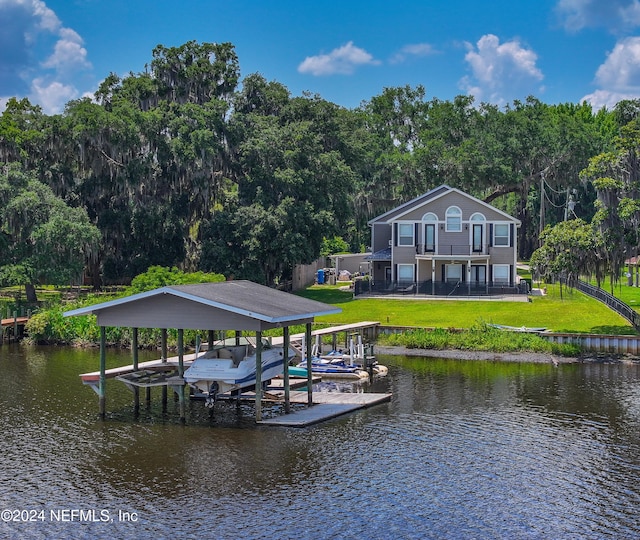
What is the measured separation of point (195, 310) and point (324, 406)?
5.76 m

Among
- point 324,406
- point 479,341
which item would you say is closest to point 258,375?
point 324,406

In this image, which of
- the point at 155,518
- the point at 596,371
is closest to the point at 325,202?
the point at 596,371

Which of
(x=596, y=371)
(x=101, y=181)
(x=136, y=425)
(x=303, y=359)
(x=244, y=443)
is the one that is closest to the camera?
(x=244, y=443)

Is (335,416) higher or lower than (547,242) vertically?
lower

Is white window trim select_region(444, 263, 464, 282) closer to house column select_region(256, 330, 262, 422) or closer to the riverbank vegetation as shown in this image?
the riverbank vegetation

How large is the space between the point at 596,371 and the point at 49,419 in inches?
900

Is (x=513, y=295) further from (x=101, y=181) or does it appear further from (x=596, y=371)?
(x=101, y=181)

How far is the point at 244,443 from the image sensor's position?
24719 millimetres

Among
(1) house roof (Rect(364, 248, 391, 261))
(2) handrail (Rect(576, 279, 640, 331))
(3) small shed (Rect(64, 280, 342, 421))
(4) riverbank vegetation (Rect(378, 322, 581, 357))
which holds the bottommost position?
(4) riverbank vegetation (Rect(378, 322, 581, 357))

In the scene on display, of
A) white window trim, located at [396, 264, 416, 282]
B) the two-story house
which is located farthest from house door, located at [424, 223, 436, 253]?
Result: white window trim, located at [396, 264, 416, 282]

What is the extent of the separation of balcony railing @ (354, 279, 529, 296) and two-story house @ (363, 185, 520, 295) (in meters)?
0.08

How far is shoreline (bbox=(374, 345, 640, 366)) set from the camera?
40219 mm

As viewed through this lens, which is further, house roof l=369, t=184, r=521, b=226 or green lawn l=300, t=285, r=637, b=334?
house roof l=369, t=184, r=521, b=226

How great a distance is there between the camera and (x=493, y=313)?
5119 centimetres
